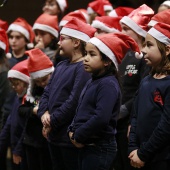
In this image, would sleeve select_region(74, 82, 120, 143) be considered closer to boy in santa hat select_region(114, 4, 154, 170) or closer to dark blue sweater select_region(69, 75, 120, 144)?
dark blue sweater select_region(69, 75, 120, 144)

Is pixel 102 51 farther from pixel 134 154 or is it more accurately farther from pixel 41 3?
pixel 41 3

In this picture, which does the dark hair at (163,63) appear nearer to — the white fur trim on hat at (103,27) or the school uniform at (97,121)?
the school uniform at (97,121)

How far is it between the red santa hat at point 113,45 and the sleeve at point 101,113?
0.83ft

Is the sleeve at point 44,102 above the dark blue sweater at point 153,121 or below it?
below

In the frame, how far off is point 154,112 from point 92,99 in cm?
44

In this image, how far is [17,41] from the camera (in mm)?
5293

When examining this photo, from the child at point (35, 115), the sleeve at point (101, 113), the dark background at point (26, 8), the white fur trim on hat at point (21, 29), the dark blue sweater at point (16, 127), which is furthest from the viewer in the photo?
the dark background at point (26, 8)

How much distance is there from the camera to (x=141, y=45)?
404cm

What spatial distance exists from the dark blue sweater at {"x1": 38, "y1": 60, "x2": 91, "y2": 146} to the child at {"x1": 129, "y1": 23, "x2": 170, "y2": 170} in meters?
0.54

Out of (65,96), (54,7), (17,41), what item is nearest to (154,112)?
(65,96)

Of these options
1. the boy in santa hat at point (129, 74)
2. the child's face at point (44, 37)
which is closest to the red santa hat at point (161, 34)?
the boy in santa hat at point (129, 74)

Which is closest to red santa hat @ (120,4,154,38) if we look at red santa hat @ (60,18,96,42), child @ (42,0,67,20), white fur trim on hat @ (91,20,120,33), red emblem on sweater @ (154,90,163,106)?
white fur trim on hat @ (91,20,120,33)

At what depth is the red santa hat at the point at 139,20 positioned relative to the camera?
404cm

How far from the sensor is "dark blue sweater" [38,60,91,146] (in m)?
3.49
